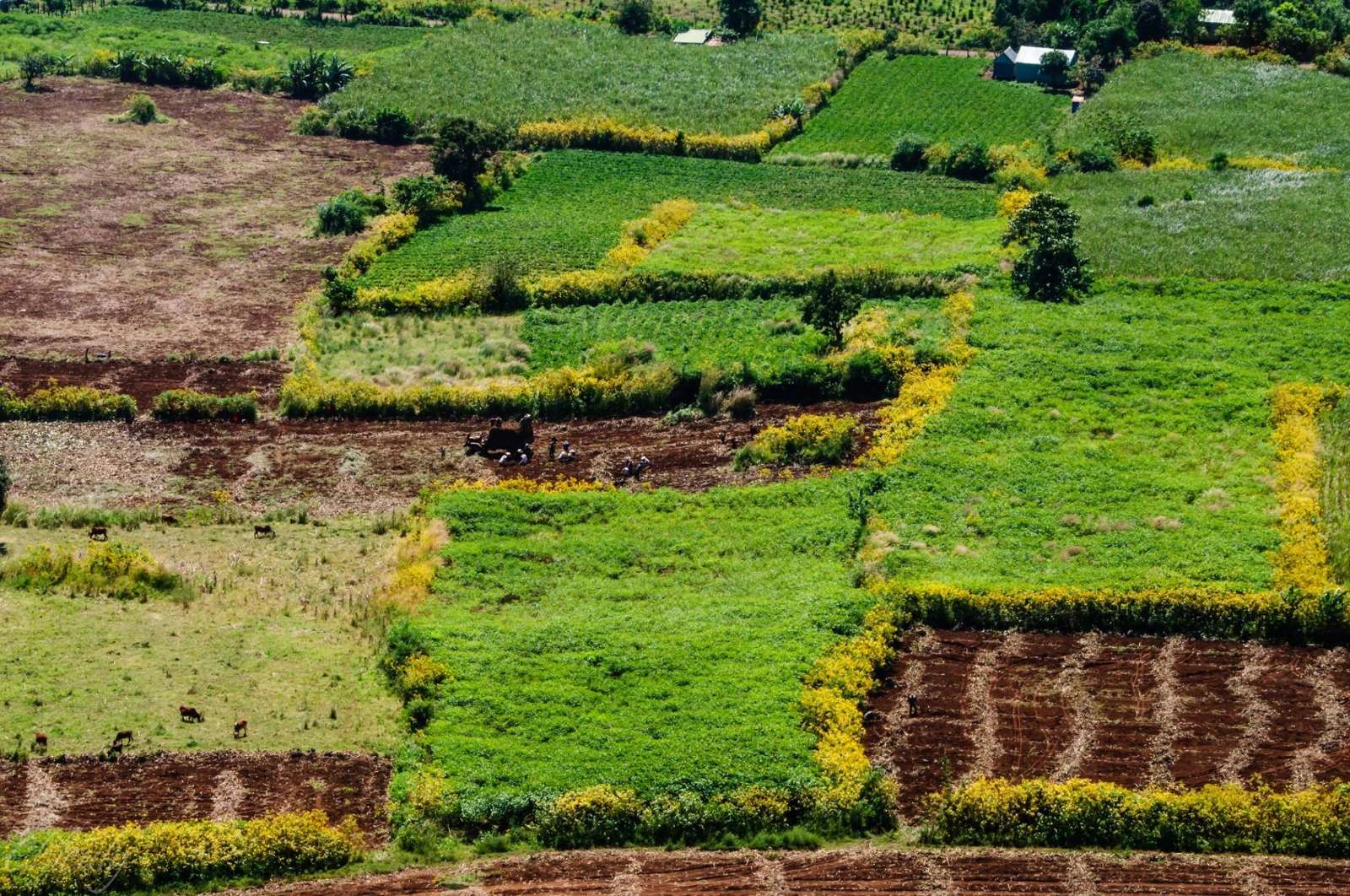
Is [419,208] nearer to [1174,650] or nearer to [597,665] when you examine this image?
[597,665]

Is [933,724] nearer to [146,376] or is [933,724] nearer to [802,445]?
[802,445]

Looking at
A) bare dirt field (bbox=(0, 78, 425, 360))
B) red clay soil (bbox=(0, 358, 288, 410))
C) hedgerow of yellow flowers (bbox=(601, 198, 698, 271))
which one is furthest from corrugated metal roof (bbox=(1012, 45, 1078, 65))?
red clay soil (bbox=(0, 358, 288, 410))

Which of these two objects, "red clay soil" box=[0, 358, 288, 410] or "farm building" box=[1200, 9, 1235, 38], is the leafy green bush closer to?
"red clay soil" box=[0, 358, 288, 410]

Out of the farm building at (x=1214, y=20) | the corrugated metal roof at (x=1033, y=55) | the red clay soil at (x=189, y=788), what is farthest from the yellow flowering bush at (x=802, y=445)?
the farm building at (x=1214, y=20)

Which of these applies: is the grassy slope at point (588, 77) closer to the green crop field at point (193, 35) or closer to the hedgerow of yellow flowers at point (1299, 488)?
the green crop field at point (193, 35)

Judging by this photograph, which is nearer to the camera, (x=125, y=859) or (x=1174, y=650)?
(x=125, y=859)

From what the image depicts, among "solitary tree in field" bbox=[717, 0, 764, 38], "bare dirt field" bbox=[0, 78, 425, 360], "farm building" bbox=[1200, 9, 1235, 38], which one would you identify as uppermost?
"farm building" bbox=[1200, 9, 1235, 38]

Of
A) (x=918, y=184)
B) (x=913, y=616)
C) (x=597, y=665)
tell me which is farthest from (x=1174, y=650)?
(x=918, y=184)

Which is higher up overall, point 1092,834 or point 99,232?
point 99,232
